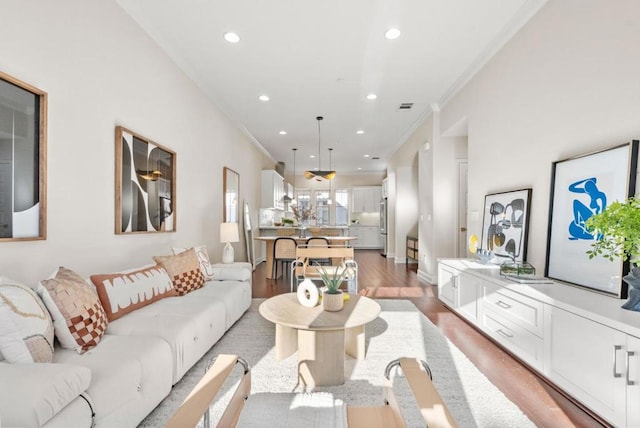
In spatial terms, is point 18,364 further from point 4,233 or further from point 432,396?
point 432,396

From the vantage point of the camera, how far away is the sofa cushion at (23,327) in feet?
4.42

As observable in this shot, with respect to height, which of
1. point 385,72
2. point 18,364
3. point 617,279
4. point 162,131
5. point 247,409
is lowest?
point 247,409

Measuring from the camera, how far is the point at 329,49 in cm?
361

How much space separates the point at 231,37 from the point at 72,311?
294cm

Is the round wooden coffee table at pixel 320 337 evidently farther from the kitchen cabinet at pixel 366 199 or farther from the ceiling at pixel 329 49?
the kitchen cabinet at pixel 366 199

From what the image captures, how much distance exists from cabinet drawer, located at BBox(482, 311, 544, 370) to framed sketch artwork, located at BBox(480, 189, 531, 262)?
66 centimetres

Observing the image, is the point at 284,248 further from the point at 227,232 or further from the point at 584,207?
the point at 584,207

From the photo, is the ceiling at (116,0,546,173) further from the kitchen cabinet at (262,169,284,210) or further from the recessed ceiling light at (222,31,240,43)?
the kitchen cabinet at (262,169,284,210)

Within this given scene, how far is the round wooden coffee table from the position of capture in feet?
7.07

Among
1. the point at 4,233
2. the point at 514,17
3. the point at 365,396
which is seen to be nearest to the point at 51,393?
the point at 4,233

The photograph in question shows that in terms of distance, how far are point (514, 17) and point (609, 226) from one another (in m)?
2.43

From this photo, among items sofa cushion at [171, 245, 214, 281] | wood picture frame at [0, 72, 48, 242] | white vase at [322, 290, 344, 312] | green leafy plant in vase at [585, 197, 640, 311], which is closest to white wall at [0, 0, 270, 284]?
wood picture frame at [0, 72, 48, 242]

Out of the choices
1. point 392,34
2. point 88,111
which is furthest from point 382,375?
point 392,34

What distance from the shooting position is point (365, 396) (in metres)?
2.00
